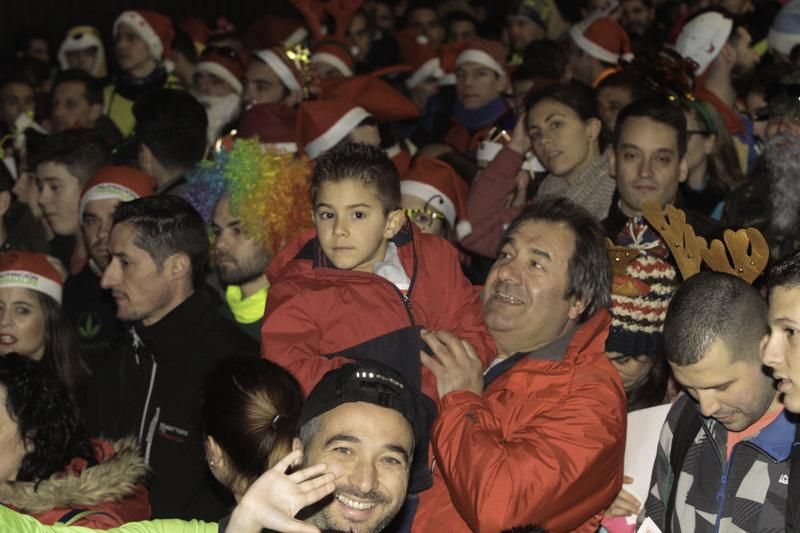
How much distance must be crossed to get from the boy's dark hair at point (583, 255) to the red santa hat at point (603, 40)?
420 centimetres

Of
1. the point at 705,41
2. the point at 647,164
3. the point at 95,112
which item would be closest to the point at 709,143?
the point at 647,164

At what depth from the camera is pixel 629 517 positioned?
412 cm

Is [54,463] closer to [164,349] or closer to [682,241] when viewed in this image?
[164,349]

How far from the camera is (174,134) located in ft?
22.5

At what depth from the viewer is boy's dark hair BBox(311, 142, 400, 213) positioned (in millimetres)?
4441

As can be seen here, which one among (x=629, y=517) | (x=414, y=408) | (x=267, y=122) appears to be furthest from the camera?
(x=267, y=122)

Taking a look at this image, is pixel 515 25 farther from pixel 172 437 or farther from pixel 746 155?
pixel 172 437

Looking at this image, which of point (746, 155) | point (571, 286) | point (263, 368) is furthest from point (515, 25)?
point (263, 368)

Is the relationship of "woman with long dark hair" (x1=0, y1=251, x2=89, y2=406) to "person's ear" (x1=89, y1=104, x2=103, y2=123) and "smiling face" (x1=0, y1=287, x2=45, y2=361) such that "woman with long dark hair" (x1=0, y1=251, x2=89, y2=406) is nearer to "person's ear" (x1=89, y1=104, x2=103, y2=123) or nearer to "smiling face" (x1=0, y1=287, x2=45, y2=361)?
"smiling face" (x1=0, y1=287, x2=45, y2=361)

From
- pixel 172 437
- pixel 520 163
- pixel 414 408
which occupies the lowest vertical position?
pixel 172 437

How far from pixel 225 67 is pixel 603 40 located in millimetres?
2772

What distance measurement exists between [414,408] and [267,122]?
369 cm

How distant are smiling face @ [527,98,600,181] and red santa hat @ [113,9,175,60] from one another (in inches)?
188

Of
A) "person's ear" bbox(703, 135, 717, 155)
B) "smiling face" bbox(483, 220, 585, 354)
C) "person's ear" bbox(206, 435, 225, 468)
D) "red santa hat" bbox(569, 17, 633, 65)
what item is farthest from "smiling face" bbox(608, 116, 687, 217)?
"red santa hat" bbox(569, 17, 633, 65)
